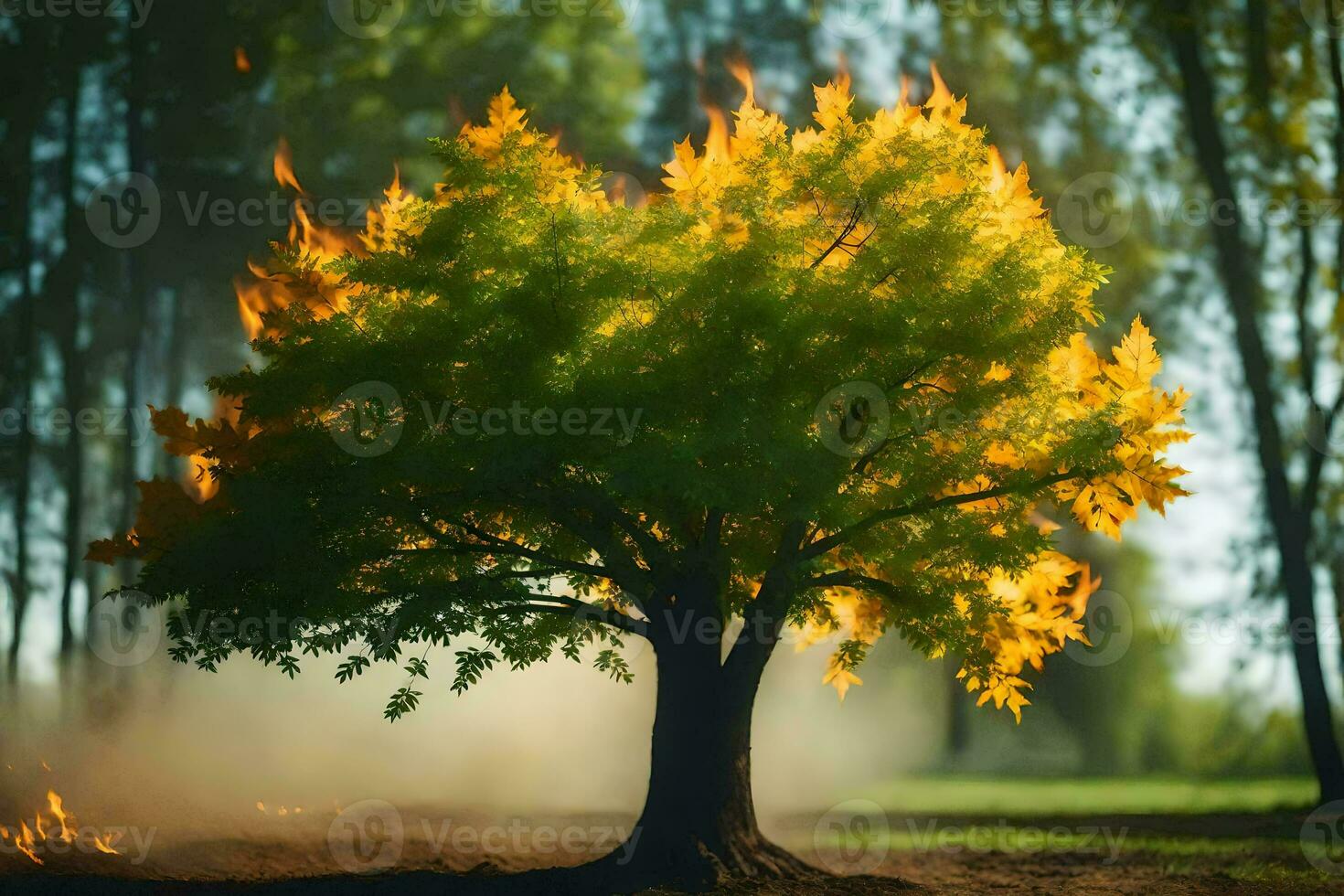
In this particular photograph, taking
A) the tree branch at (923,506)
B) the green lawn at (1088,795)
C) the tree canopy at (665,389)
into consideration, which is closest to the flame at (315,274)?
the tree canopy at (665,389)

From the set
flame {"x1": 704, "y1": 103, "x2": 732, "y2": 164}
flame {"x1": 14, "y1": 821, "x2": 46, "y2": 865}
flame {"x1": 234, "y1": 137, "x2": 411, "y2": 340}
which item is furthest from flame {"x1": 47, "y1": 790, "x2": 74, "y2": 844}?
flame {"x1": 704, "y1": 103, "x2": 732, "y2": 164}

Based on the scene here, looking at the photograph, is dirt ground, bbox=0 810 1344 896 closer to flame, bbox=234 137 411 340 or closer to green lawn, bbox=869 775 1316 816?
green lawn, bbox=869 775 1316 816

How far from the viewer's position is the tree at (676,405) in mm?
10719

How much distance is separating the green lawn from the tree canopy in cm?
942

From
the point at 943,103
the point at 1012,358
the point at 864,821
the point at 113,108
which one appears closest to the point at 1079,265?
the point at 1012,358

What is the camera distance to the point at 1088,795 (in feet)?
76.5

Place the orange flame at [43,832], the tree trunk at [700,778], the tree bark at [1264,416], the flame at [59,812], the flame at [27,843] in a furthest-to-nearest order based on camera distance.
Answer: the tree bark at [1264,416] → the flame at [59,812] → the orange flame at [43,832] → the flame at [27,843] → the tree trunk at [700,778]

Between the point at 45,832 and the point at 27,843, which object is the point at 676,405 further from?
the point at 45,832

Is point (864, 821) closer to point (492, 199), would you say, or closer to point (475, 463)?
point (475, 463)

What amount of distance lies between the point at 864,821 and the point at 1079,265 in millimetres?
12046

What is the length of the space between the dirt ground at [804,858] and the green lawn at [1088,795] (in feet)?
3.70

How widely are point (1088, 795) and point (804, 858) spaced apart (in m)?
9.49

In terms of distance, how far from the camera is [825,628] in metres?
14.7

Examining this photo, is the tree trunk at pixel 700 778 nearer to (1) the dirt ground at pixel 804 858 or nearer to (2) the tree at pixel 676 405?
(2) the tree at pixel 676 405
